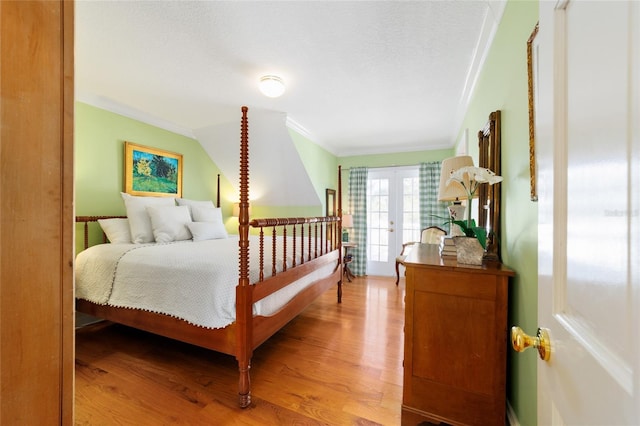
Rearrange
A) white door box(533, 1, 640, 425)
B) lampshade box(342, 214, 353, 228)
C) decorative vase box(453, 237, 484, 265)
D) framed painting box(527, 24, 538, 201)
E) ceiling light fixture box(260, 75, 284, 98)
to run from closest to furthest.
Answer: white door box(533, 1, 640, 425), framed painting box(527, 24, 538, 201), decorative vase box(453, 237, 484, 265), ceiling light fixture box(260, 75, 284, 98), lampshade box(342, 214, 353, 228)

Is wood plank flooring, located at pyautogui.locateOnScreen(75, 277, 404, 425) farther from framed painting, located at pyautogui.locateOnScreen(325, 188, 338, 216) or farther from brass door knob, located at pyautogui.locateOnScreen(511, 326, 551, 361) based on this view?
framed painting, located at pyautogui.locateOnScreen(325, 188, 338, 216)

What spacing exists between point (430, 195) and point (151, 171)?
4.14 meters

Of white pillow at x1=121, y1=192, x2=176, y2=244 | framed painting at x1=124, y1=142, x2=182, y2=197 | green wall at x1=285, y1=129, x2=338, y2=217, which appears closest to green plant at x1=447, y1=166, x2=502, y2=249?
green wall at x1=285, y1=129, x2=338, y2=217

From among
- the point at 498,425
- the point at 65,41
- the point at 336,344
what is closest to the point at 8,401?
the point at 65,41

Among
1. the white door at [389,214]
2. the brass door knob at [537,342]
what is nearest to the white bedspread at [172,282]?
the brass door knob at [537,342]

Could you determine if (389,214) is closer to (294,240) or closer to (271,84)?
(294,240)

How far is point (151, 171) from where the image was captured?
10.9ft

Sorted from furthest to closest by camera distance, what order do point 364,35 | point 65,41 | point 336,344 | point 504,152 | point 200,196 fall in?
point 200,196 < point 336,344 < point 364,35 < point 504,152 < point 65,41

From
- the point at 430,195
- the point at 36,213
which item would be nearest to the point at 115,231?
the point at 36,213

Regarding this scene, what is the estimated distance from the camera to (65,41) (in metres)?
0.58

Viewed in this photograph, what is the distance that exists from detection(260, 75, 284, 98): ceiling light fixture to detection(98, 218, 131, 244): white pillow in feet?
6.61

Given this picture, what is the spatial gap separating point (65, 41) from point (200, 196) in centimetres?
370

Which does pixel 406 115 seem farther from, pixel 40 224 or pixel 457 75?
pixel 40 224

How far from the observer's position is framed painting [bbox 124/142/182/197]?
3.07m
